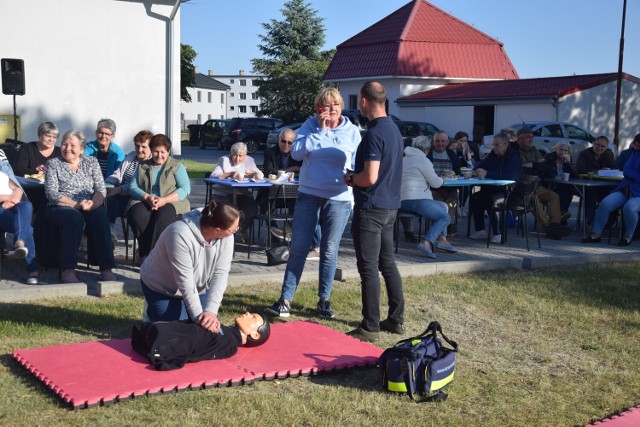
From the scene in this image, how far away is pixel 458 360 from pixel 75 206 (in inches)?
165

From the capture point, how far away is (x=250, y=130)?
133ft

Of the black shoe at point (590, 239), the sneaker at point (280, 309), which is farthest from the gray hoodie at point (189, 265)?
the black shoe at point (590, 239)

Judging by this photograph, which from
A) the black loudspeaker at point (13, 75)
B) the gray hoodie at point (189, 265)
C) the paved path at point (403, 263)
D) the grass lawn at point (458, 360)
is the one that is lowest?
the grass lawn at point (458, 360)

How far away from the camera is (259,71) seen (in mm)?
65000

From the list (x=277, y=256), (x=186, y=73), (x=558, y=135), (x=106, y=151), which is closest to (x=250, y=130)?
(x=558, y=135)

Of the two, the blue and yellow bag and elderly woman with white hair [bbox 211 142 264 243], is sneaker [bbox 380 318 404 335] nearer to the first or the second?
the blue and yellow bag

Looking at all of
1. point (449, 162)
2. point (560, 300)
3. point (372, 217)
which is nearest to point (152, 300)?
point (372, 217)

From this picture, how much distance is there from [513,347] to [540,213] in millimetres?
6216

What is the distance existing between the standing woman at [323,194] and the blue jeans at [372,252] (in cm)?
62

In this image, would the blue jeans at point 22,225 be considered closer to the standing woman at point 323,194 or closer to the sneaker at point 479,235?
the standing woman at point 323,194

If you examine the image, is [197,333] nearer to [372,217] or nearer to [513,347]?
[372,217]

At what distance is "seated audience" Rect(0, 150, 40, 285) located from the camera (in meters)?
8.30

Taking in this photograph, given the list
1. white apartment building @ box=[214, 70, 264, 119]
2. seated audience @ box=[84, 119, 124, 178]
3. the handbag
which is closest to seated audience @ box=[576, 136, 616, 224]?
the handbag

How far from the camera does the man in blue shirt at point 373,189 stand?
6.61 metres
